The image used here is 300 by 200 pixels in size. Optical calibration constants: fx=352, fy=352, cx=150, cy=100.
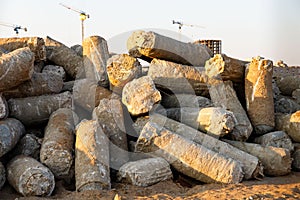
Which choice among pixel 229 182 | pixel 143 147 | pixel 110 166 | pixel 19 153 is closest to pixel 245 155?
pixel 229 182

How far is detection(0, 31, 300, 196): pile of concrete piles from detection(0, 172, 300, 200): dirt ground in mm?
143

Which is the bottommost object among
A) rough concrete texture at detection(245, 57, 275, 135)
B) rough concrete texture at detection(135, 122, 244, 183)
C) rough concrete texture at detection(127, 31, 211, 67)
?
rough concrete texture at detection(135, 122, 244, 183)

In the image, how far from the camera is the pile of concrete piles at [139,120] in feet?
18.2

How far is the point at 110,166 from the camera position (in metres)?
5.81

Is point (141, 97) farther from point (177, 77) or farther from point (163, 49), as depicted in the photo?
point (163, 49)

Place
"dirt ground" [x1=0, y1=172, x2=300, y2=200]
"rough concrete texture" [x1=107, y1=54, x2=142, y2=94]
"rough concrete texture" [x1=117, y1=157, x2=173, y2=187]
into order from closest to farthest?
"dirt ground" [x1=0, y1=172, x2=300, y2=200], "rough concrete texture" [x1=117, y1=157, x2=173, y2=187], "rough concrete texture" [x1=107, y1=54, x2=142, y2=94]

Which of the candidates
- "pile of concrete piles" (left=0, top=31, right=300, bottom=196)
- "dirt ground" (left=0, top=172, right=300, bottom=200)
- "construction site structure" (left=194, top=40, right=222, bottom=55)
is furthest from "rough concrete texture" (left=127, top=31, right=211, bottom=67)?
"construction site structure" (left=194, top=40, right=222, bottom=55)

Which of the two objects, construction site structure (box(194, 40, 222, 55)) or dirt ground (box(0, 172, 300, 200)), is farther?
construction site structure (box(194, 40, 222, 55))

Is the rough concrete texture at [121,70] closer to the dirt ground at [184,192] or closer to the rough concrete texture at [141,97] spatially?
the rough concrete texture at [141,97]

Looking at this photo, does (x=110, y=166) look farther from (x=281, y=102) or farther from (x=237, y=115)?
(x=281, y=102)

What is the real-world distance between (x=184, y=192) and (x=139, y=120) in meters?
1.65

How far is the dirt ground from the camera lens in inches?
193

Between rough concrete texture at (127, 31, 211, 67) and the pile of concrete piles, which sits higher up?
rough concrete texture at (127, 31, 211, 67)

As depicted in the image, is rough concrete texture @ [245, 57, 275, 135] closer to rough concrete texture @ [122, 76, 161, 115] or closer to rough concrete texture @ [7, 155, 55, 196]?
rough concrete texture @ [122, 76, 161, 115]
